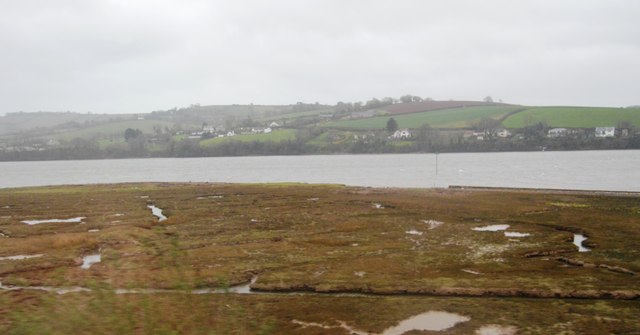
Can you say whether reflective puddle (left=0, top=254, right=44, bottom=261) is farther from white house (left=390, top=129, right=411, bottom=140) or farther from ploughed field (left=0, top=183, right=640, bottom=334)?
white house (left=390, top=129, right=411, bottom=140)

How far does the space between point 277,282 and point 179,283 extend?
2074 cm

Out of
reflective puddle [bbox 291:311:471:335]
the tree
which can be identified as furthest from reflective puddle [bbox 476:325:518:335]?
the tree

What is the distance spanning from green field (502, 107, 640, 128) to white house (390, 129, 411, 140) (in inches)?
1272

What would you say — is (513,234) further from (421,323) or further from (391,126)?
(391,126)

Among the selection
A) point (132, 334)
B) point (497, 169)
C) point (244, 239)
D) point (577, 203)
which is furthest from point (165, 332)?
point (497, 169)

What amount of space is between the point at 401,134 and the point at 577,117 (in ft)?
183

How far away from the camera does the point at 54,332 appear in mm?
5355

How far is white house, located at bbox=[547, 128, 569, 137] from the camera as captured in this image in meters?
172

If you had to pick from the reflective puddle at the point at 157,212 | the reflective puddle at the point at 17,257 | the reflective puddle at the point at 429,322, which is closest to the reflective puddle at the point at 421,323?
the reflective puddle at the point at 429,322

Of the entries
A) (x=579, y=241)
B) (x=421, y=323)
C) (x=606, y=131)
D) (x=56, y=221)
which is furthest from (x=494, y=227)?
(x=606, y=131)

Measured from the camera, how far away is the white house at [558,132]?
172500mm

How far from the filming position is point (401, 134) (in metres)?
187

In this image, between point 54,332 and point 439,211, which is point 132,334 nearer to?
point 54,332

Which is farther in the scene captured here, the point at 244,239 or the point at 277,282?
the point at 244,239
